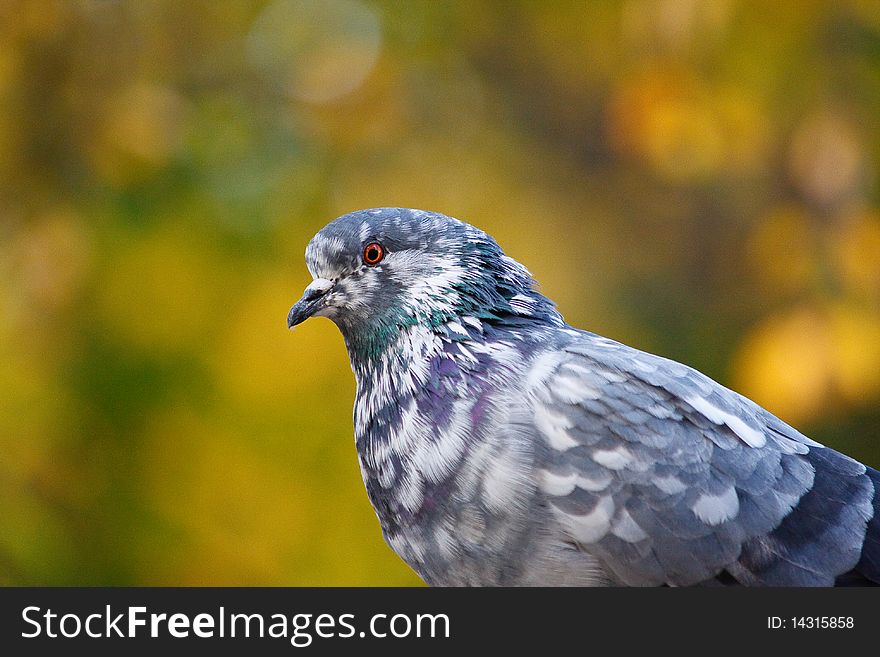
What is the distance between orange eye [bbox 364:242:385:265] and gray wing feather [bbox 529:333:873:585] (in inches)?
17.8

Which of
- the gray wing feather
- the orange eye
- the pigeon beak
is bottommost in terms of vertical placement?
the gray wing feather

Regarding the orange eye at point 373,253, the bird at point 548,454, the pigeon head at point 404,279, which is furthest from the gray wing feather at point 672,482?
the orange eye at point 373,253

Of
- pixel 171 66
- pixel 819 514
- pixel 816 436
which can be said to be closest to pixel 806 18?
pixel 816 436

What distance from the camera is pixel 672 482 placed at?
190 centimetres

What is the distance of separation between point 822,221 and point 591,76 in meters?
1.41

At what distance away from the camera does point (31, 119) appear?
14.1 feet

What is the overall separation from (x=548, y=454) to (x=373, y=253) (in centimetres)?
63

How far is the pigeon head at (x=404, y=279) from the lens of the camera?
83.4 inches

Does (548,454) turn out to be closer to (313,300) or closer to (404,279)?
(404,279)

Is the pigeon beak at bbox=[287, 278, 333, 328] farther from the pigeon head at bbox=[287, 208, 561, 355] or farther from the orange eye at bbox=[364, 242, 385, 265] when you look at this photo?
the orange eye at bbox=[364, 242, 385, 265]

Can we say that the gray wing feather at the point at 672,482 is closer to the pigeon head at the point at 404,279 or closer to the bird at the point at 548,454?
the bird at the point at 548,454

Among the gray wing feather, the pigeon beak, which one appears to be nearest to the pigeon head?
the pigeon beak

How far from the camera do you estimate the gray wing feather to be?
1.86 m

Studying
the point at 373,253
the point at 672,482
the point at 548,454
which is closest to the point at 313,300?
the point at 373,253
